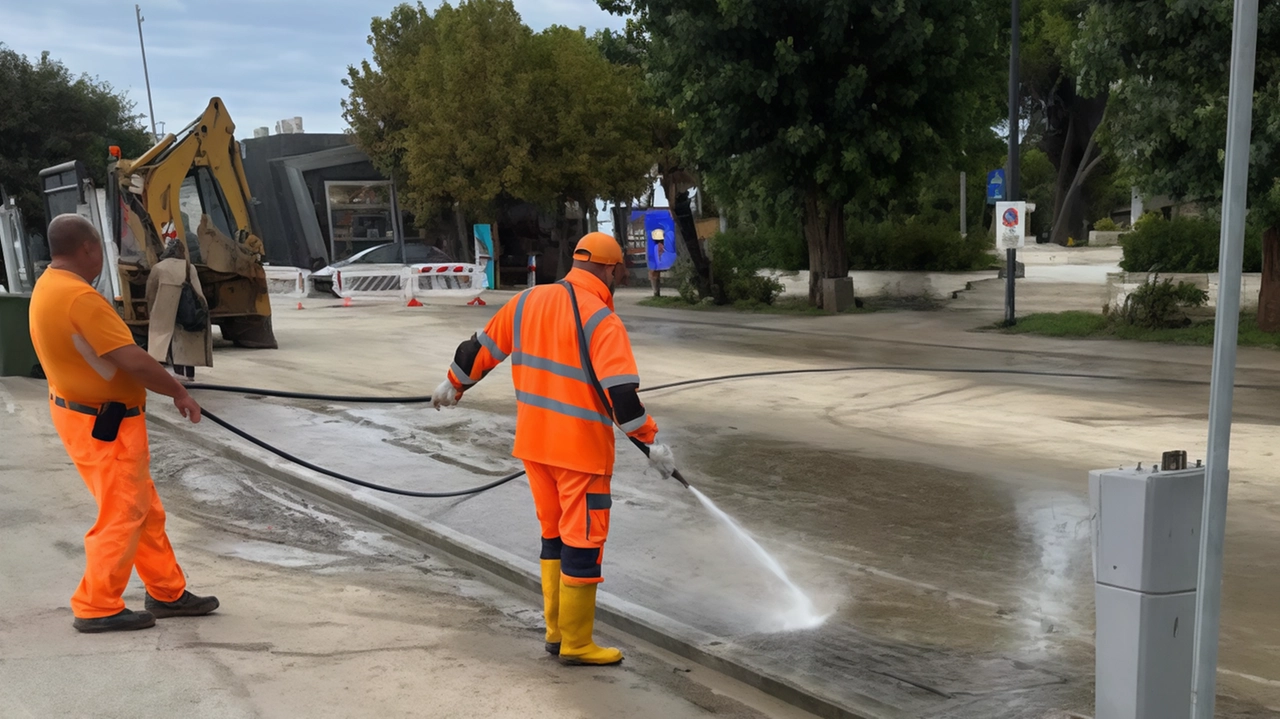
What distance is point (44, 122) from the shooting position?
43781 mm

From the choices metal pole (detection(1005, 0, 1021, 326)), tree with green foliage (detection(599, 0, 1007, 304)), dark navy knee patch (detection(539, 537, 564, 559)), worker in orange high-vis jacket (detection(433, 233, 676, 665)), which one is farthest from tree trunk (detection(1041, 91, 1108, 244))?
dark navy knee patch (detection(539, 537, 564, 559))

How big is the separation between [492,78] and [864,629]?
108 feet

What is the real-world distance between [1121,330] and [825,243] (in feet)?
23.7

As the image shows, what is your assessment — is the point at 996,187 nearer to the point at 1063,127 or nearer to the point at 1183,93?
the point at 1183,93

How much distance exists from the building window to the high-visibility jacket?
41.1m

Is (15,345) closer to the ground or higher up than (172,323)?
closer to the ground

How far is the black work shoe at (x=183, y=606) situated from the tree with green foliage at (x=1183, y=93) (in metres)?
13.3

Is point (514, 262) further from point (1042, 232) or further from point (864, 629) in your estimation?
point (864, 629)

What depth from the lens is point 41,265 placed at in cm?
1780

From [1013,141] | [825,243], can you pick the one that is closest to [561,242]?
[825,243]

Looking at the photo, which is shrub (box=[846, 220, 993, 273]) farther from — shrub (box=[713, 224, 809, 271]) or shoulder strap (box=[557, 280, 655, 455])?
shoulder strap (box=[557, 280, 655, 455])

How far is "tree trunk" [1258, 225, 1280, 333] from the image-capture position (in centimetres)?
1697

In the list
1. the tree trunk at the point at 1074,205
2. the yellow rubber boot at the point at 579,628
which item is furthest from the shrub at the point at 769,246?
the yellow rubber boot at the point at 579,628

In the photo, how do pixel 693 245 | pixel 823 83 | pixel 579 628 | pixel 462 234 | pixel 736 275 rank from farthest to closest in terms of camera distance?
pixel 462 234 < pixel 736 275 < pixel 693 245 < pixel 823 83 < pixel 579 628
